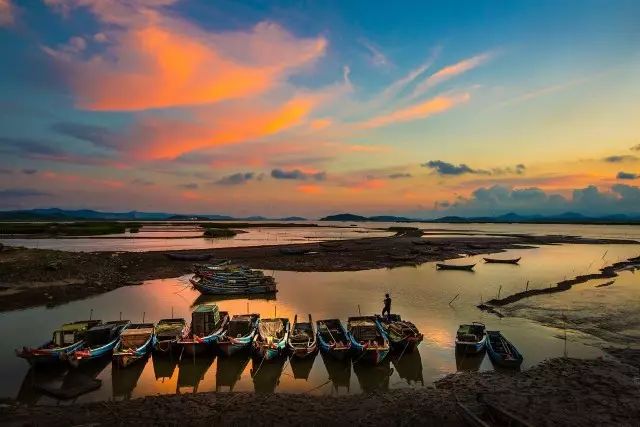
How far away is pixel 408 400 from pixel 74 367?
49.6 feet

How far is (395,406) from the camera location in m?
14.6

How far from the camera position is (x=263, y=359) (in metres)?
19.6

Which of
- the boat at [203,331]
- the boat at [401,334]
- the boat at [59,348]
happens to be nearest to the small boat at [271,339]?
the boat at [203,331]

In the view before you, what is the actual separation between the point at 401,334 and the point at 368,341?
2.47 metres

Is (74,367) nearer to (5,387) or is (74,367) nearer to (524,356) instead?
(5,387)

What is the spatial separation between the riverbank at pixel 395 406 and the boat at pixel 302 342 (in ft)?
11.9

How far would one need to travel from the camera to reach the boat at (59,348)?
1789 cm

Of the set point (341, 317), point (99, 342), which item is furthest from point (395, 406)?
point (99, 342)

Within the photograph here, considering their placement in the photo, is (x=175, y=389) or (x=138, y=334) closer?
(x=175, y=389)

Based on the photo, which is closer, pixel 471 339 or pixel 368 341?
pixel 368 341

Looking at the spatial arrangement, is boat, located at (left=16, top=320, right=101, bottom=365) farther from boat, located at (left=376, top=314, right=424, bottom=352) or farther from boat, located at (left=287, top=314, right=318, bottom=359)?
boat, located at (left=376, top=314, right=424, bottom=352)

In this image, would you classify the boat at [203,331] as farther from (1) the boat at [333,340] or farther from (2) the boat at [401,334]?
(2) the boat at [401,334]

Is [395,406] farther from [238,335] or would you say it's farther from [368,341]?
[238,335]

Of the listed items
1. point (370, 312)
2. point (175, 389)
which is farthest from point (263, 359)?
point (370, 312)
